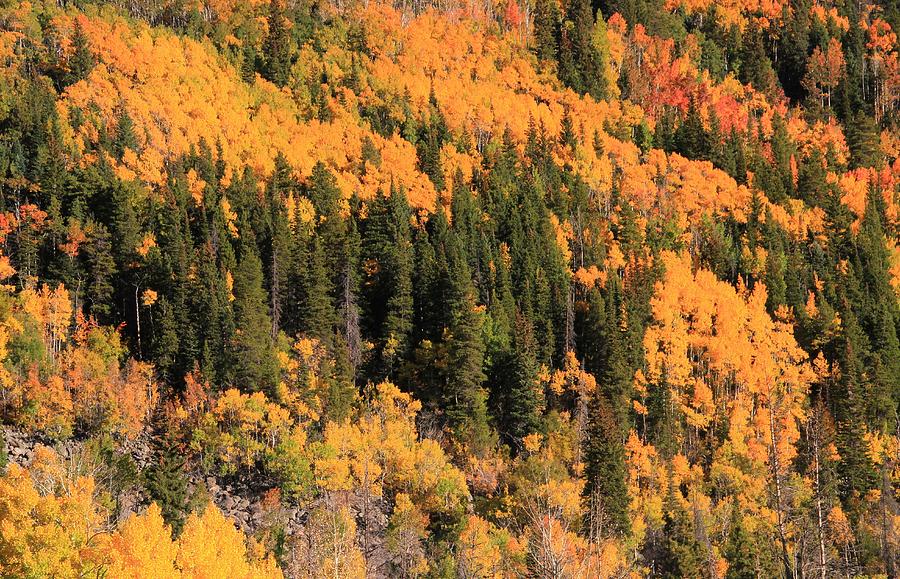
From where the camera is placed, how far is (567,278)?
100688mm

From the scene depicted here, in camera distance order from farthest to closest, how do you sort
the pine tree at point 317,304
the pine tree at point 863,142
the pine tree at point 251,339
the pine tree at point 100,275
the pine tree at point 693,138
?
the pine tree at point 863,142 → the pine tree at point 693,138 → the pine tree at point 317,304 → the pine tree at point 100,275 → the pine tree at point 251,339

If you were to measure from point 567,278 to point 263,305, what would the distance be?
3303 centimetres

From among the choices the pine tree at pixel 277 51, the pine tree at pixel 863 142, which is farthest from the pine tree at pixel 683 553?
the pine tree at pixel 863 142

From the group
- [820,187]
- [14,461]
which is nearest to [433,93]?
[820,187]

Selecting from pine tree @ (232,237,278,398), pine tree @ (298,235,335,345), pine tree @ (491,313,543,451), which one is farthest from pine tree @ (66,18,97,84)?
pine tree @ (491,313,543,451)

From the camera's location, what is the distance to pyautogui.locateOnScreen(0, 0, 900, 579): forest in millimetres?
67062

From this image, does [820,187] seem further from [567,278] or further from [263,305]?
[263,305]

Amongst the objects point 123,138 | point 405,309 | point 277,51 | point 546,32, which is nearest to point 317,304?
point 405,309

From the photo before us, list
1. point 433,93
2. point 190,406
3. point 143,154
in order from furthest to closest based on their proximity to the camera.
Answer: point 433,93
point 143,154
point 190,406

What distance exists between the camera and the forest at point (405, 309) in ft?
220

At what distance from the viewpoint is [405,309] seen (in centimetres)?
8981

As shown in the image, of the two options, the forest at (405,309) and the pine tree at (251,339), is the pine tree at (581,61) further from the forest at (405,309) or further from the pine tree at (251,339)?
the pine tree at (251,339)

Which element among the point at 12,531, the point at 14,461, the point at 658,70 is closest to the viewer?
the point at 12,531

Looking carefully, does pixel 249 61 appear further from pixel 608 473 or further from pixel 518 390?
pixel 608 473
